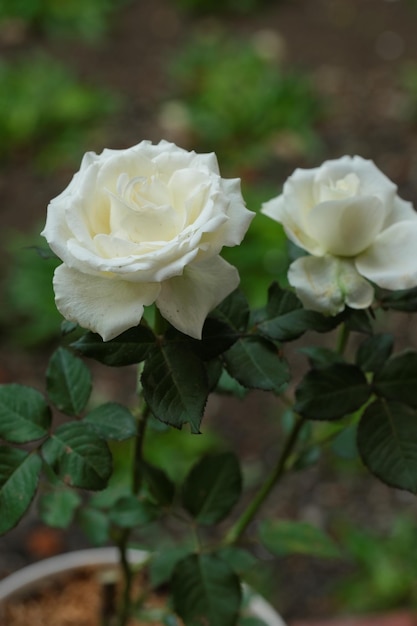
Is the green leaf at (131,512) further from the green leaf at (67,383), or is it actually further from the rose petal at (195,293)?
the rose petal at (195,293)

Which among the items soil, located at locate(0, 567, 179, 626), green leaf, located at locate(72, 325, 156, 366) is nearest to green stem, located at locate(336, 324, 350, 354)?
green leaf, located at locate(72, 325, 156, 366)

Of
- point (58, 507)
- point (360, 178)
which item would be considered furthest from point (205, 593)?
point (360, 178)

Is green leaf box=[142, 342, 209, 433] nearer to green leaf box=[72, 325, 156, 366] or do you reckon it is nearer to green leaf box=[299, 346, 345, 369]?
green leaf box=[72, 325, 156, 366]

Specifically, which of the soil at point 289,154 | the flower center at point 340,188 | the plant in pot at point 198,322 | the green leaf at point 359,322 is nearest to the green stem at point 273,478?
the plant in pot at point 198,322

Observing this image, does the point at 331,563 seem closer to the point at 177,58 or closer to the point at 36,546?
the point at 36,546

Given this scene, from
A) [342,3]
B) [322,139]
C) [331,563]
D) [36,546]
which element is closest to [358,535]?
[331,563]
